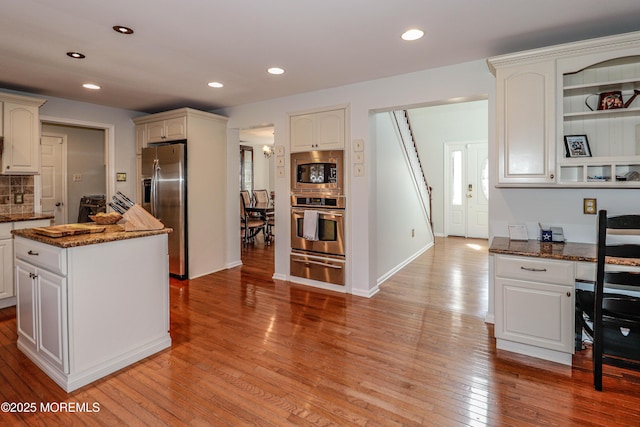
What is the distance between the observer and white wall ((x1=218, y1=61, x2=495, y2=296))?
3.29 meters

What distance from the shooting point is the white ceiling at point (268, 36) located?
224 cm

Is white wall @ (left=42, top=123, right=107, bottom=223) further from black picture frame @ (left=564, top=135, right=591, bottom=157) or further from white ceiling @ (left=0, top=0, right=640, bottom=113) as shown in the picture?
black picture frame @ (left=564, top=135, right=591, bottom=157)

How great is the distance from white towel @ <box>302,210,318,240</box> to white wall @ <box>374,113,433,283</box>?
0.76 meters

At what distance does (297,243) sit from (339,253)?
2.02 ft

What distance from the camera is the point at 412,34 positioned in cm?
263

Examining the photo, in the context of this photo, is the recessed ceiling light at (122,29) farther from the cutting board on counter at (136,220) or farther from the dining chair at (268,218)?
the dining chair at (268,218)

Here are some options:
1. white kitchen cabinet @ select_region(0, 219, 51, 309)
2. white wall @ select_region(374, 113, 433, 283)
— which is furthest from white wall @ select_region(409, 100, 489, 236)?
white kitchen cabinet @ select_region(0, 219, 51, 309)

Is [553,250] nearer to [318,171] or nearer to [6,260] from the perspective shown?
[318,171]

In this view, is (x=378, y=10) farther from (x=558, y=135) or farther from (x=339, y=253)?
(x=339, y=253)

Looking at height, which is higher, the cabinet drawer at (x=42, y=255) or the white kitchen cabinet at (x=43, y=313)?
the cabinet drawer at (x=42, y=255)

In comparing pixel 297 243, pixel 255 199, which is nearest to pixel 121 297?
pixel 297 243

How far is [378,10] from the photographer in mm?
2275

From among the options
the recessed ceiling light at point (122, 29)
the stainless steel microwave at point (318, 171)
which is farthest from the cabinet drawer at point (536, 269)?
the recessed ceiling light at point (122, 29)

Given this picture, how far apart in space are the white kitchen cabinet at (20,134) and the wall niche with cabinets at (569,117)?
4798mm
